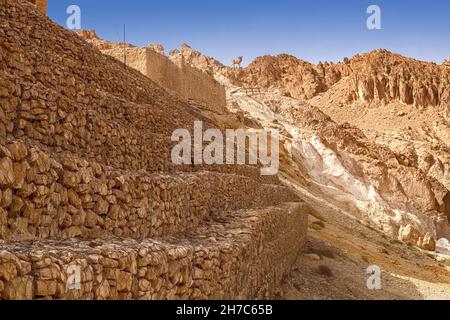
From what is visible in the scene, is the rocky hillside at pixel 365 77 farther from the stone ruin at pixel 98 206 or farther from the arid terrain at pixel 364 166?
the stone ruin at pixel 98 206

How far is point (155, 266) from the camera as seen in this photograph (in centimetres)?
590

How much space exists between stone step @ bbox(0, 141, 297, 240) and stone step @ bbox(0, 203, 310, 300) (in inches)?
19.0

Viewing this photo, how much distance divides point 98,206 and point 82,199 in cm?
32

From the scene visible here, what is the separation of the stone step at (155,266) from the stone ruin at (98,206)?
0.02 metres

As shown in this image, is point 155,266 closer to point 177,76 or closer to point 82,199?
point 82,199

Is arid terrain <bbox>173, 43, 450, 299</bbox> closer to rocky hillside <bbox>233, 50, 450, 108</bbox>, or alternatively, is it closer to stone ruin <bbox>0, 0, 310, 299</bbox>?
rocky hillside <bbox>233, 50, 450, 108</bbox>

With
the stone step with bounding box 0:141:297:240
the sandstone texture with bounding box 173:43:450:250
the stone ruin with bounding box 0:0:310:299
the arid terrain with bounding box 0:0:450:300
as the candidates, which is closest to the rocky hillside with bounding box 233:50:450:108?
the sandstone texture with bounding box 173:43:450:250

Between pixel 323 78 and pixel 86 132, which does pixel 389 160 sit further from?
pixel 323 78

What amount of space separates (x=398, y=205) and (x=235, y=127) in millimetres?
15575

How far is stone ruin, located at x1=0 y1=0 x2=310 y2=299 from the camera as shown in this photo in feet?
16.5

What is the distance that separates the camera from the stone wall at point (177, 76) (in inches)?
1026

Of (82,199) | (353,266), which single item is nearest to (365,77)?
(353,266)
